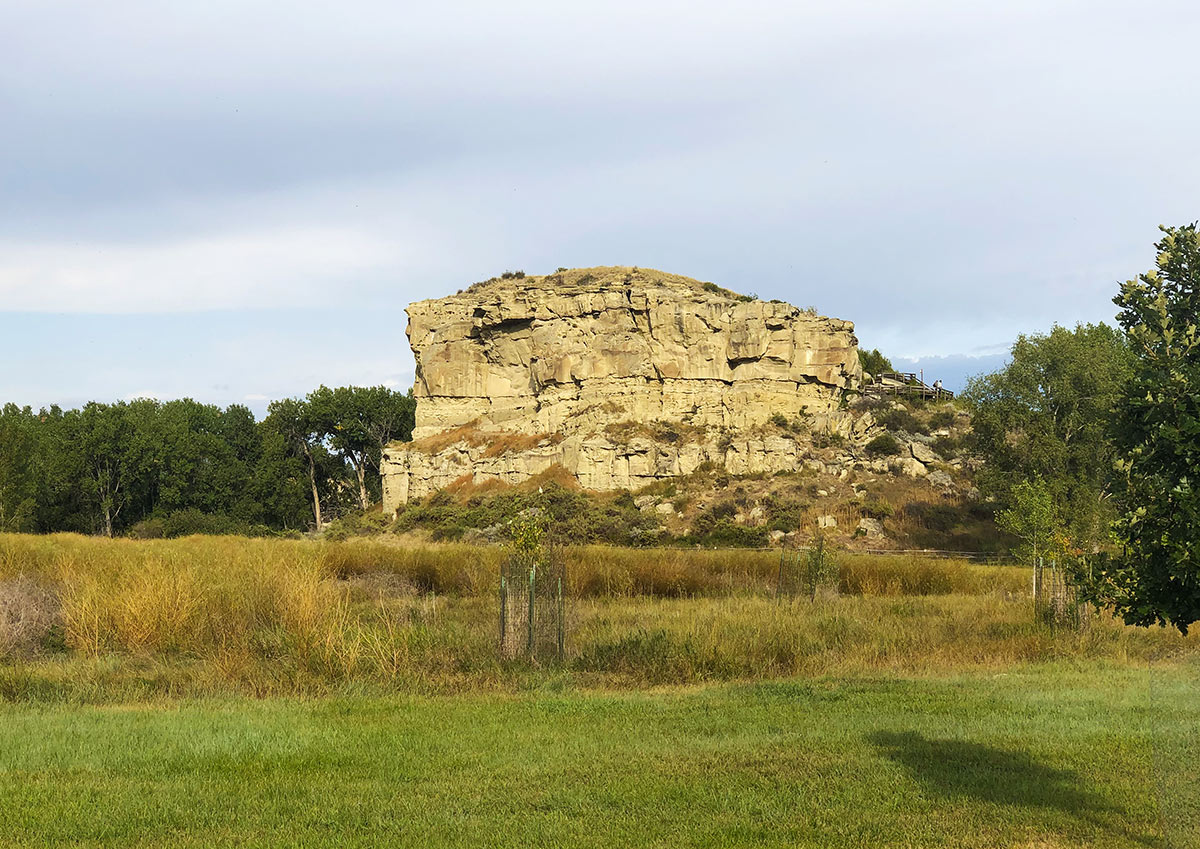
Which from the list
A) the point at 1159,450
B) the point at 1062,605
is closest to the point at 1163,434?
the point at 1159,450

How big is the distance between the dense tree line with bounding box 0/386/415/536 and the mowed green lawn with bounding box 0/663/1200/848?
184ft

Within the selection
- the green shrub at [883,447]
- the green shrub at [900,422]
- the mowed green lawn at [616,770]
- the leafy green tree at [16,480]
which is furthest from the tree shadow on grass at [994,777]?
the leafy green tree at [16,480]

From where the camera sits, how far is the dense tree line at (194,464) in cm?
6481

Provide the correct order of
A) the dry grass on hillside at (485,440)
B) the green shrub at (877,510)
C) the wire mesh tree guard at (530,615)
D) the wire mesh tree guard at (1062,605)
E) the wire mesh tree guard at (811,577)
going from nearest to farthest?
the wire mesh tree guard at (530,615), the wire mesh tree guard at (1062,605), the wire mesh tree guard at (811,577), the green shrub at (877,510), the dry grass on hillside at (485,440)

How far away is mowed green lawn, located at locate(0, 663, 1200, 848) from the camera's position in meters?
7.09

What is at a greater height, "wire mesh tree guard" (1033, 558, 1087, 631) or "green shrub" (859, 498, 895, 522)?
"green shrub" (859, 498, 895, 522)

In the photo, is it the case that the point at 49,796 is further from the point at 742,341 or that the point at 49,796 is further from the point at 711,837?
the point at 742,341

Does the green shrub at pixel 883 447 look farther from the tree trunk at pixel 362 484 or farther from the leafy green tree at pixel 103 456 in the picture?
the leafy green tree at pixel 103 456

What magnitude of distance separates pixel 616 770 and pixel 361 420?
232 ft

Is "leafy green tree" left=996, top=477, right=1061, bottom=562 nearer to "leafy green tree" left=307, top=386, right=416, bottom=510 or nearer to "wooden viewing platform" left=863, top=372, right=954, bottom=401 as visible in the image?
"wooden viewing platform" left=863, top=372, right=954, bottom=401

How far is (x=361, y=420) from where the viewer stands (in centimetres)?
7688

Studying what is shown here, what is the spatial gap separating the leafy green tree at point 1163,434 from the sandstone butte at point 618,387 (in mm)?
51455

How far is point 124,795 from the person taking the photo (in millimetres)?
8031

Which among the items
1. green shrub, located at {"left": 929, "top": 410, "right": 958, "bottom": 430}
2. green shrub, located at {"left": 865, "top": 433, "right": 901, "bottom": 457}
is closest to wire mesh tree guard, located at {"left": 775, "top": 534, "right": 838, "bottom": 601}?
green shrub, located at {"left": 865, "top": 433, "right": 901, "bottom": 457}
